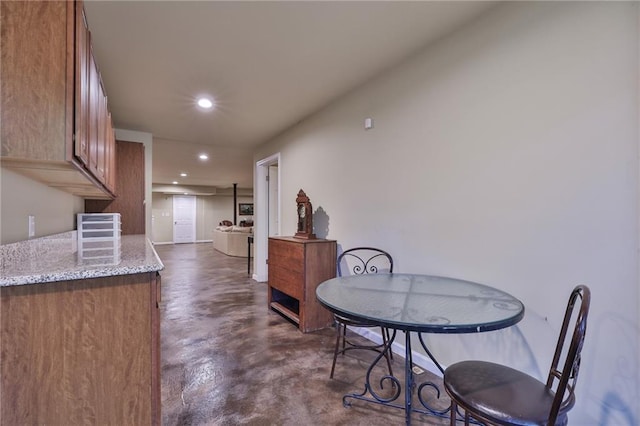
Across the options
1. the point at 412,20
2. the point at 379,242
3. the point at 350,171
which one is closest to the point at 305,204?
the point at 350,171

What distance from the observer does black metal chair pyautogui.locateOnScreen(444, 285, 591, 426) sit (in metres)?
0.89

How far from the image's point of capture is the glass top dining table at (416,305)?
1142 mm

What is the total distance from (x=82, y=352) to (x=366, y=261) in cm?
207

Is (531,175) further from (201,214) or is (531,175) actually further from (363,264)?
(201,214)

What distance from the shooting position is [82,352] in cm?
114

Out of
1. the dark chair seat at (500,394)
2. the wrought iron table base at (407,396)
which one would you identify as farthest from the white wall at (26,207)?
the dark chair seat at (500,394)

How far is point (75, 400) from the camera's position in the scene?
1.12 m

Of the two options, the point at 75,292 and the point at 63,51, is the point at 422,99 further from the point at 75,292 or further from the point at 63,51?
the point at 75,292

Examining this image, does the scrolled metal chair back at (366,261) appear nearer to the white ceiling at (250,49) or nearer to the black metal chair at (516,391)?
the black metal chair at (516,391)

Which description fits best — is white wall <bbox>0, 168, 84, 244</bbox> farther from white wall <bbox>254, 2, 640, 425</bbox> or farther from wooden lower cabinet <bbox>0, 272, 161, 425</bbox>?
white wall <bbox>254, 2, 640, 425</bbox>

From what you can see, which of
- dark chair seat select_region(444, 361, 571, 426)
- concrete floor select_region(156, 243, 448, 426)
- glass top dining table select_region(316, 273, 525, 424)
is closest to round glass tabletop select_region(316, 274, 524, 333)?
glass top dining table select_region(316, 273, 525, 424)

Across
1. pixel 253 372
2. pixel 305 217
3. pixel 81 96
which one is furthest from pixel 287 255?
pixel 81 96

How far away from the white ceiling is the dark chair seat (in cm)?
196

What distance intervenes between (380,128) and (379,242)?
3.33 ft
